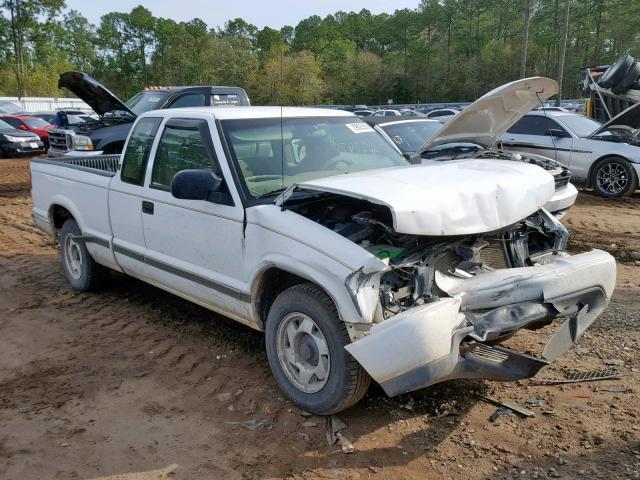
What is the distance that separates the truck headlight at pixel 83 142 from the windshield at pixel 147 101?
3.61 ft

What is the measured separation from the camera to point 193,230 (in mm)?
4344

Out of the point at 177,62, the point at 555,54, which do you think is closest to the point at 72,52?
the point at 177,62

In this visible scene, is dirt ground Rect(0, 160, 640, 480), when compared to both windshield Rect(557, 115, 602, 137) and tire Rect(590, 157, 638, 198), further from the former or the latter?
windshield Rect(557, 115, 602, 137)

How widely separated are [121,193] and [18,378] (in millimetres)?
1728

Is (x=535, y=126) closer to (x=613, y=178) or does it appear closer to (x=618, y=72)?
(x=618, y=72)

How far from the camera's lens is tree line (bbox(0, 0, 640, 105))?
167ft

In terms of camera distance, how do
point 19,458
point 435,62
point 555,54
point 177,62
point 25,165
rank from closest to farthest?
point 19,458 < point 25,165 < point 177,62 < point 555,54 < point 435,62

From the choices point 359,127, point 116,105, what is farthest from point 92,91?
point 359,127

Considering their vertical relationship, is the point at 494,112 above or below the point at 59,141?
above

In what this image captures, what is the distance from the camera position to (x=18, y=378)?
14.0 ft

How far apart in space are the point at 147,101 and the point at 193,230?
29.2 ft

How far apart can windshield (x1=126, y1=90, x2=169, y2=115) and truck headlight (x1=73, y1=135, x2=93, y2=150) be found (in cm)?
110

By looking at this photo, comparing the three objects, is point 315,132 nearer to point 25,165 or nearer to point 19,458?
point 19,458

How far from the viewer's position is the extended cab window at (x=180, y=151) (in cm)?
A: 439
